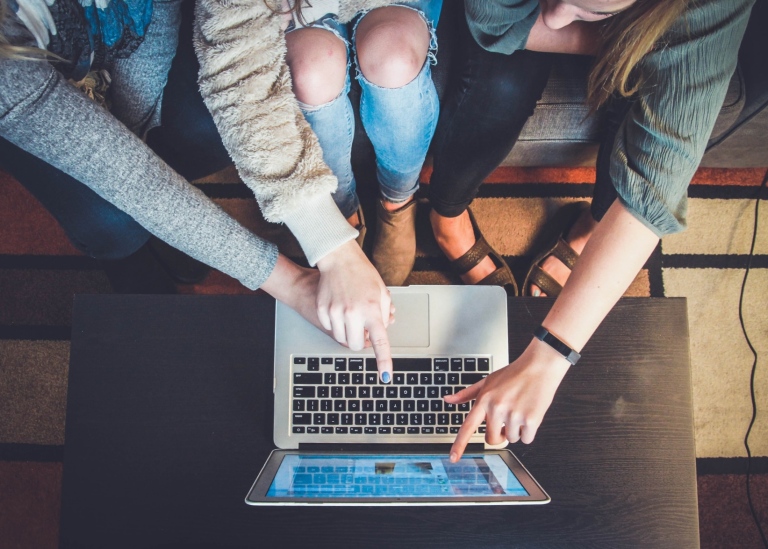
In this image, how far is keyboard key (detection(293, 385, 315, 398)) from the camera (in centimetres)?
71

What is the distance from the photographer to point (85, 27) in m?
0.73

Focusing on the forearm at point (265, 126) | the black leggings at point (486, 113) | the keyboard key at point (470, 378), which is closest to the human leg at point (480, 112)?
the black leggings at point (486, 113)

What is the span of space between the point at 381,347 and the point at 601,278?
12.5 inches

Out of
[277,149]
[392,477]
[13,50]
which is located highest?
[13,50]

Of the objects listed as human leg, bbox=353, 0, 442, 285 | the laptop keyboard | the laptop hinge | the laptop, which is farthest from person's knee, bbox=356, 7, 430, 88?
the laptop hinge

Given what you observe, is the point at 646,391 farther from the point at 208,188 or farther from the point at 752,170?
the point at 208,188

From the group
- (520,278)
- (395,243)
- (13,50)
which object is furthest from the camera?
(520,278)

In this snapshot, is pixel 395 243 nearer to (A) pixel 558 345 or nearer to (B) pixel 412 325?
(B) pixel 412 325

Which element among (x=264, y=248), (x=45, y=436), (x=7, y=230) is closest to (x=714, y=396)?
(x=264, y=248)

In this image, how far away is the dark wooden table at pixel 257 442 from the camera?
683mm

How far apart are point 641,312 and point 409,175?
49cm

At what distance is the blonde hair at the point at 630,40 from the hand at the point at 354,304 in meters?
0.48

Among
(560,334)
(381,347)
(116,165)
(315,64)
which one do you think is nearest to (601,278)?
(560,334)

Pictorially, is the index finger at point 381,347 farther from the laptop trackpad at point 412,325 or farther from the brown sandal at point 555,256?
the brown sandal at point 555,256
